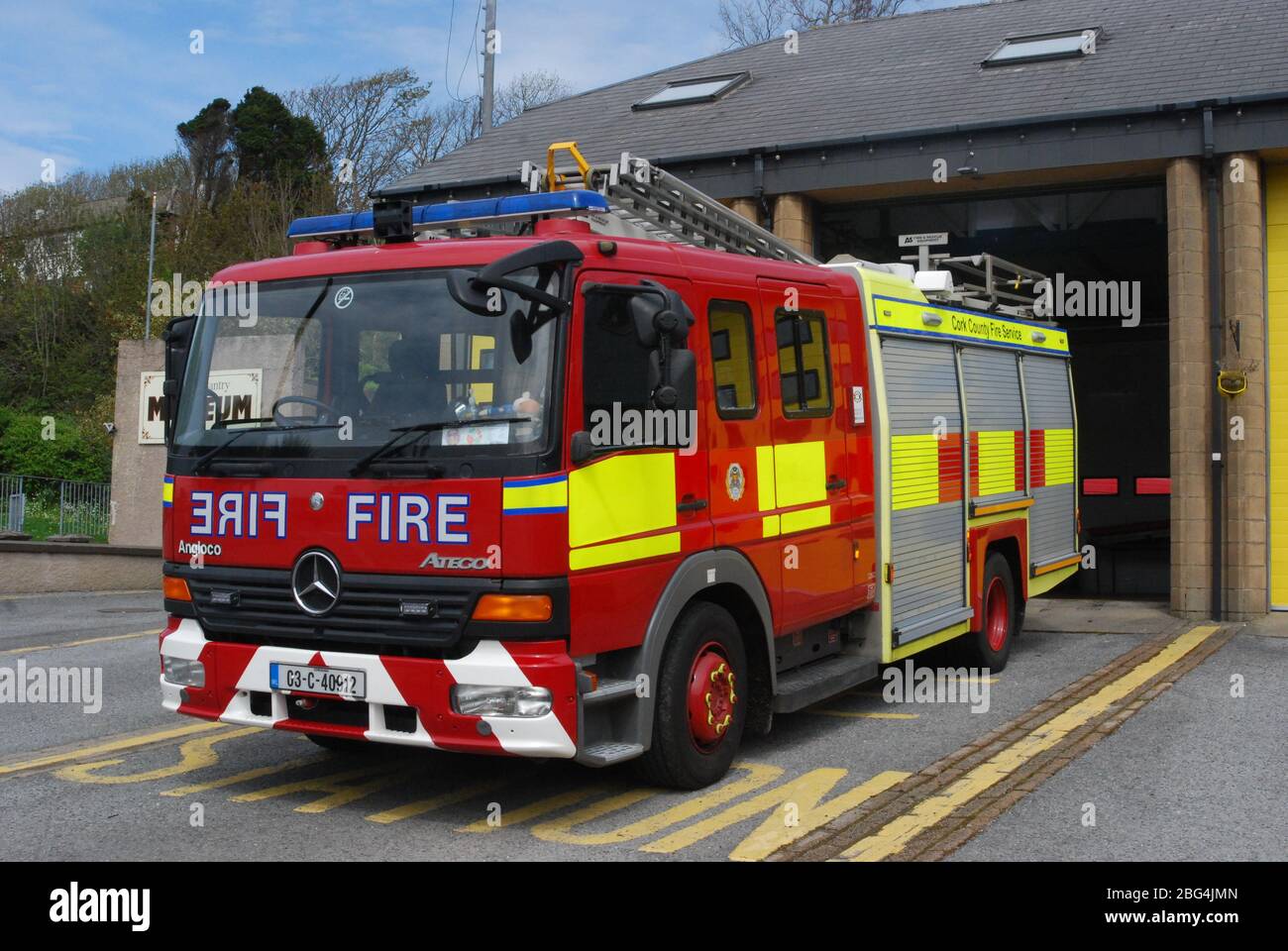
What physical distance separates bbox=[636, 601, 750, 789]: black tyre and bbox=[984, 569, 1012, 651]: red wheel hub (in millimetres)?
3925

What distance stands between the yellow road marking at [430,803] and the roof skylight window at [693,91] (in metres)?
13.4

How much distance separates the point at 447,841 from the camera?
548 cm

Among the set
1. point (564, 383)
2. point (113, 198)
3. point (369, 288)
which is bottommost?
point (564, 383)

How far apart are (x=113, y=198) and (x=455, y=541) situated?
131 feet

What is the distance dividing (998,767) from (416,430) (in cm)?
359

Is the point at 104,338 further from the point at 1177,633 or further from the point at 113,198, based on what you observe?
the point at 1177,633

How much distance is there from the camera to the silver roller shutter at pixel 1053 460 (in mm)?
10992

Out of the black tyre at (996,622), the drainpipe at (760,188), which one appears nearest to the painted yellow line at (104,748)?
the black tyre at (996,622)

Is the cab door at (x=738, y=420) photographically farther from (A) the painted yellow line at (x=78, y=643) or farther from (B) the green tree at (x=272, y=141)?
(B) the green tree at (x=272, y=141)

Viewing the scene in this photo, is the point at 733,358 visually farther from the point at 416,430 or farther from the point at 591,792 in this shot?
the point at 591,792

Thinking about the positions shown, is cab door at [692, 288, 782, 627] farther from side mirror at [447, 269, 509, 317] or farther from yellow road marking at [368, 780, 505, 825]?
yellow road marking at [368, 780, 505, 825]
